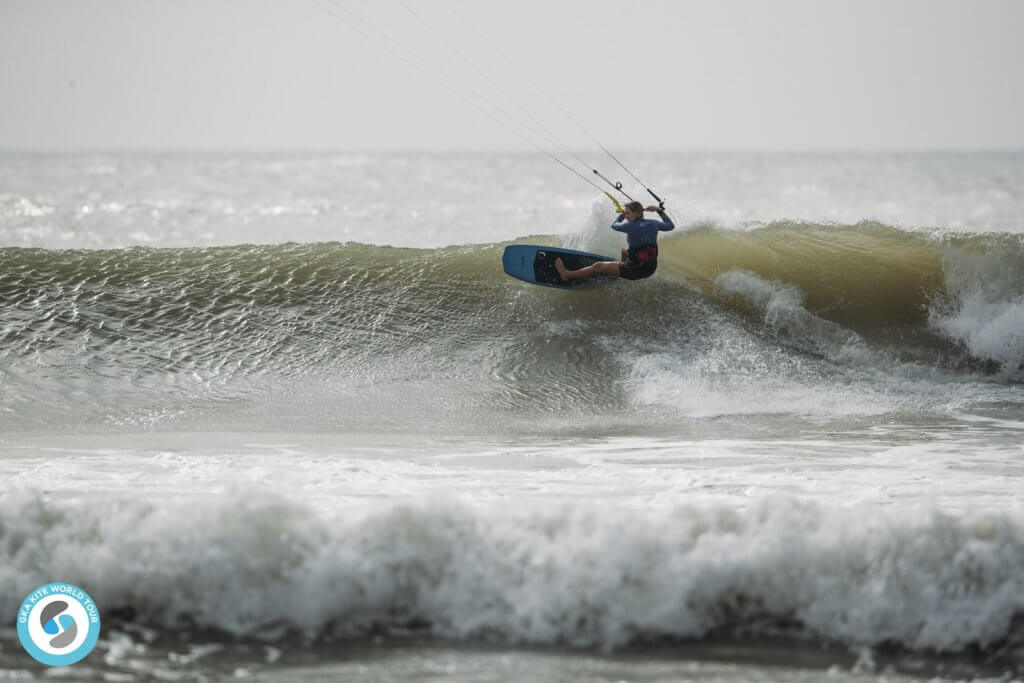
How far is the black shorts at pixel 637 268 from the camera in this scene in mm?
8555

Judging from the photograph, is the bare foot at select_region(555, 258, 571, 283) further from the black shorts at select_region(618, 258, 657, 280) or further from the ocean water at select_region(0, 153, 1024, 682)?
the black shorts at select_region(618, 258, 657, 280)

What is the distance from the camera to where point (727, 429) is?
6.75 m

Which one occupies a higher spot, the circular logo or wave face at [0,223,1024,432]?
wave face at [0,223,1024,432]

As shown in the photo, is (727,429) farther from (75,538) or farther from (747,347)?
(75,538)

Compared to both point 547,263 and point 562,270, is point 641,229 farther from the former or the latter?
point 547,263

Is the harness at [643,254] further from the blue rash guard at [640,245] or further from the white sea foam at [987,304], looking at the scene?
the white sea foam at [987,304]

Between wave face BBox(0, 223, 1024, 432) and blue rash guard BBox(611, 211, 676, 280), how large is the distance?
0.60 m

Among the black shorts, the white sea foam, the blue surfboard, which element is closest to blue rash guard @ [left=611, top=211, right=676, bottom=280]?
the black shorts

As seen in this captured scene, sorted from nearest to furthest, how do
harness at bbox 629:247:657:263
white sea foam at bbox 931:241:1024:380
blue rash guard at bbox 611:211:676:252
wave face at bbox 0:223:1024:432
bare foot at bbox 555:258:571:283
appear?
wave face at bbox 0:223:1024:432 → blue rash guard at bbox 611:211:676:252 → harness at bbox 629:247:657:263 → white sea foam at bbox 931:241:1024:380 → bare foot at bbox 555:258:571:283

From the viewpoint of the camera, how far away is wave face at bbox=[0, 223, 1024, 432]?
7.88 metres

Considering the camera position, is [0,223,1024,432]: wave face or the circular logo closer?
the circular logo

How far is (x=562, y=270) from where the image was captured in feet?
30.2

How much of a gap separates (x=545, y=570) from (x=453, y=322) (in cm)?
534

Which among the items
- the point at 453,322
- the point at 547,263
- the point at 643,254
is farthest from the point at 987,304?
the point at 453,322
